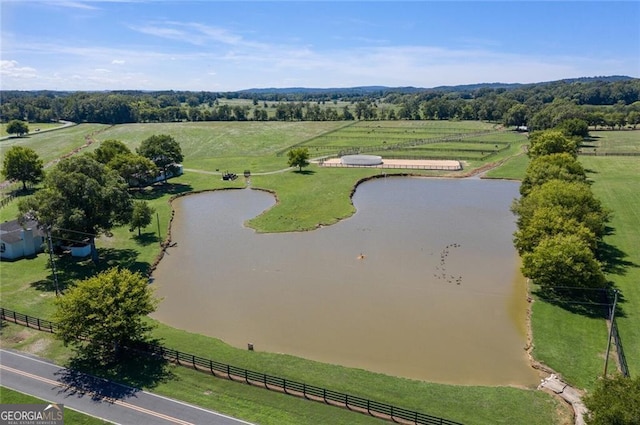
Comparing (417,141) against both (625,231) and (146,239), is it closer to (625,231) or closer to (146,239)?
(625,231)

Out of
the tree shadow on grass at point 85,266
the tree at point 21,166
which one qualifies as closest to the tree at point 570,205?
the tree shadow on grass at point 85,266

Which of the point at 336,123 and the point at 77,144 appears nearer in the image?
the point at 77,144

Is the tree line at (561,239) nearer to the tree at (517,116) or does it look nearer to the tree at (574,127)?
the tree at (574,127)

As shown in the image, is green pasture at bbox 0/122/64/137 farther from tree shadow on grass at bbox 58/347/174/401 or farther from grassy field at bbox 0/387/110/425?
grassy field at bbox 0/387/110/425

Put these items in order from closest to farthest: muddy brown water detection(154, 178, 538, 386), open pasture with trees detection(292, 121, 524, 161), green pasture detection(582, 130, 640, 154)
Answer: muddy brown water detection(154, 178, 538, 386), green pasture detection(582, 130, 640, 154), open pasture with trees detection(292, 121, 524, 161)

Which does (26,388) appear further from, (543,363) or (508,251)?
(508,251)

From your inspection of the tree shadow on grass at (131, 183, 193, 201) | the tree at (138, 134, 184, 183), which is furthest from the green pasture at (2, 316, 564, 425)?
the tree at (138, 134, 184, 183)

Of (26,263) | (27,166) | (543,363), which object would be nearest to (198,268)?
(26,263)
